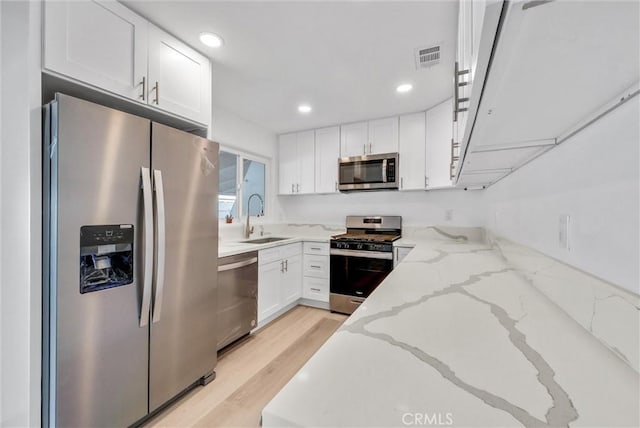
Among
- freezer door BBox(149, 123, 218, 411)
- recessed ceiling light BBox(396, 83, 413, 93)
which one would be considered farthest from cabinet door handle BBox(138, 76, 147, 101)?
recessed ceiling light BBox(396, 83, 413, 93)

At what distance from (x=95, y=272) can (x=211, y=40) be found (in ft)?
5.13

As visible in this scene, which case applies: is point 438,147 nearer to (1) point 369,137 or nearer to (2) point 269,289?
(1) point 369,137

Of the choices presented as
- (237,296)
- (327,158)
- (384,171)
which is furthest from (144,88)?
(384,171)

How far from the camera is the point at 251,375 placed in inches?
75.7

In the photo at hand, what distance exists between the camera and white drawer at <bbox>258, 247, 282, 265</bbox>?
2.60 meters

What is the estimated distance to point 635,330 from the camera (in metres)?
0.50

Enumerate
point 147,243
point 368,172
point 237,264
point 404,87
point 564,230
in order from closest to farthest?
point 564,230
point 147,243
point 237,264
point 404,87
point 368,172

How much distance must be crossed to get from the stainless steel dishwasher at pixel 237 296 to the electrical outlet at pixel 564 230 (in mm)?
2007

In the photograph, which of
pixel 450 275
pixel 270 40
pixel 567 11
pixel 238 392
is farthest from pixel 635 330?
pixel 270 40

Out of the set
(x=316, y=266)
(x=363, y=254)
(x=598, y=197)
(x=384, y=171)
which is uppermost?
(x=384, y=171)

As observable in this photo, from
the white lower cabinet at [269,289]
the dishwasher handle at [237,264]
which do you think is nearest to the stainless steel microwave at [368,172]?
the white lower cabinet at [269,289]

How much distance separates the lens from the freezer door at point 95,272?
1.11 meters

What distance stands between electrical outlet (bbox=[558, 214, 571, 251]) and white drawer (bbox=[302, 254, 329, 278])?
2471mm

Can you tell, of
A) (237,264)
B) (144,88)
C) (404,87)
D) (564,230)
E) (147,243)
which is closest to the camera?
(564,230)
